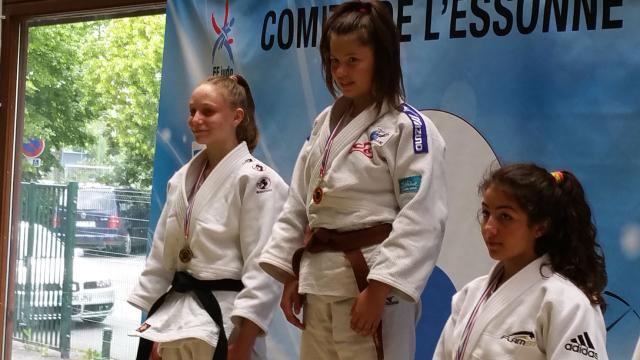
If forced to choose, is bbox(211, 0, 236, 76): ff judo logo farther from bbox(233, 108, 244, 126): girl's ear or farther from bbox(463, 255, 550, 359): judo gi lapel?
bbox(463, 255, 550, 359): judo gi lapel

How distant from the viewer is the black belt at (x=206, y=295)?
228 cm

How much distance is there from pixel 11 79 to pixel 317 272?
2.92m

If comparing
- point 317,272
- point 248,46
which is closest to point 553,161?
point 317,272

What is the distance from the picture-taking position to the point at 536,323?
1716 mm

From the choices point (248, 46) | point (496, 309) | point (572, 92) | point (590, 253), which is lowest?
point (496, 309)

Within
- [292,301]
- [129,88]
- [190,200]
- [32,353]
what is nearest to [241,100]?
[190,200]

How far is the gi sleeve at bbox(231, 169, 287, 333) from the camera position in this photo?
2.28 m

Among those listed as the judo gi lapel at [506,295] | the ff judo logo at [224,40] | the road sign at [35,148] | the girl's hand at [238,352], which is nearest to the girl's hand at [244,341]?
the girl's hand at [238,352]

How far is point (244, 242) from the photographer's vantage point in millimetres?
2348

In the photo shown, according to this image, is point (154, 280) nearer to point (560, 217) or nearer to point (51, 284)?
point (560, 217)

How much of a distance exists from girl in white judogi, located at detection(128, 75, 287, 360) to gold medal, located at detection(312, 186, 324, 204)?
314 millimetres

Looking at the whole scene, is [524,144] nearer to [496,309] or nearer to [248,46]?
[496,309]

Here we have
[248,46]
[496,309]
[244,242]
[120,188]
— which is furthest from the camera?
[120,188]

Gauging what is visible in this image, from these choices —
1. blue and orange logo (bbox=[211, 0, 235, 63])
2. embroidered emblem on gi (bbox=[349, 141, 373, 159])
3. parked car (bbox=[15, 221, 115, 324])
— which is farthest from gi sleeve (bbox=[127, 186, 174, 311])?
parked car (bbox=[15, 221, 115, 324])
